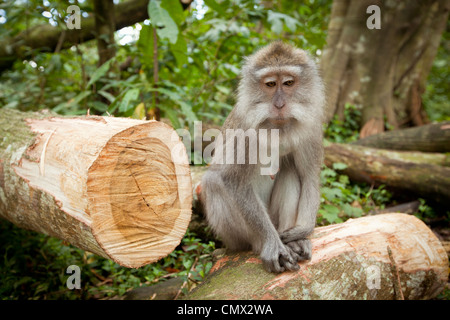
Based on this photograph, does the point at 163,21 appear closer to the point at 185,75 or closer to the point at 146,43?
the point at 146,43

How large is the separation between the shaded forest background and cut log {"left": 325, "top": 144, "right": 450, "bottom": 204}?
191 millimetres

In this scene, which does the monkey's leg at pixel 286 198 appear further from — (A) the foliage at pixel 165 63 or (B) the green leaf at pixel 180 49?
(B) the green leaf at pixel 180 49

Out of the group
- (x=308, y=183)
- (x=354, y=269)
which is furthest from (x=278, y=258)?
(x=308, y=183)

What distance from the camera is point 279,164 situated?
3.98 metres

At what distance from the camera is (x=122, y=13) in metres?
7.02

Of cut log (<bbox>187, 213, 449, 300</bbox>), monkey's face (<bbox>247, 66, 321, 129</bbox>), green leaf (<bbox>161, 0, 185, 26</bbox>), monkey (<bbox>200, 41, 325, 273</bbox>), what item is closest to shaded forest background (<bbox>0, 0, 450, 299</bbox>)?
green leaf (<bbox>161, 0, 185, 26</bbox>)

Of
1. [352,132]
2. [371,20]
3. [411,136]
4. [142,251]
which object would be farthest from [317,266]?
[371,20]

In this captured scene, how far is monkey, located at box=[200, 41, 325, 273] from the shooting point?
134 inches

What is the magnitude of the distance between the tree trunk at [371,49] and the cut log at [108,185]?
21.0 feet

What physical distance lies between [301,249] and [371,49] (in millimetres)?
7000

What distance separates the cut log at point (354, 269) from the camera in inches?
112

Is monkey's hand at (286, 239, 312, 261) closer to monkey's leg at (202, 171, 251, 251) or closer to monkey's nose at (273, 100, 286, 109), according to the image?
monkey's leg at (202, 171, 251, 251)

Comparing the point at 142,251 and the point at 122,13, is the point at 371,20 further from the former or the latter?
the point at 142,251

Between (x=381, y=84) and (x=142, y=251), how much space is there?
783cm
